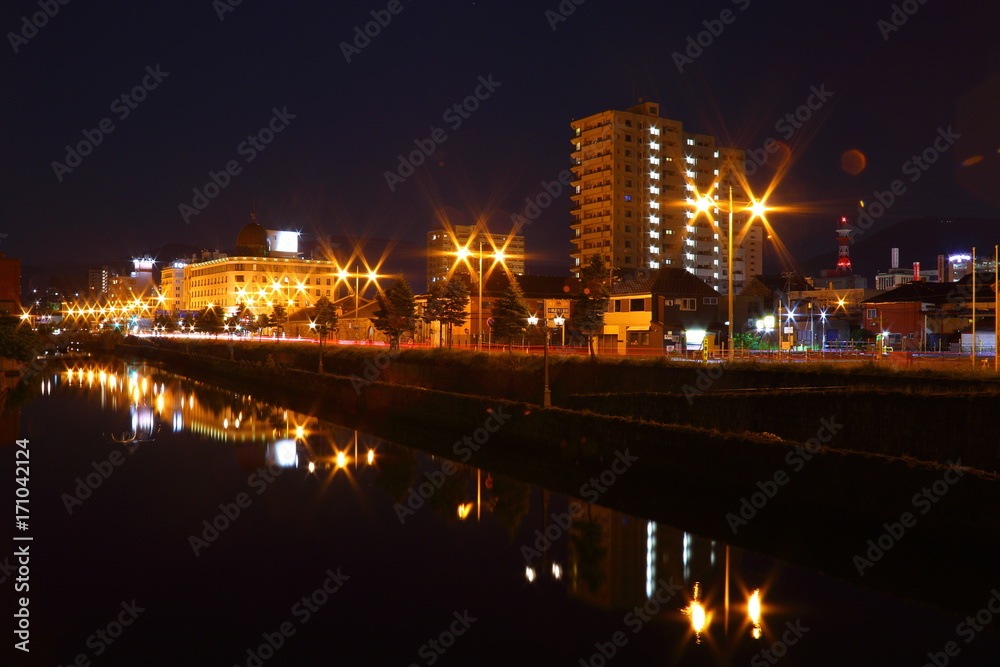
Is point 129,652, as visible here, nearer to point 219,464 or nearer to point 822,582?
point 822,582

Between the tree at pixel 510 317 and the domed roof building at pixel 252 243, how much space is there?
118m

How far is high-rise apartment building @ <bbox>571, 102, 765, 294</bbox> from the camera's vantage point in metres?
102

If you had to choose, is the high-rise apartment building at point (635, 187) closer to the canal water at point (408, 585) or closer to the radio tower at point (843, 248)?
the radio tower at point (843, 248)

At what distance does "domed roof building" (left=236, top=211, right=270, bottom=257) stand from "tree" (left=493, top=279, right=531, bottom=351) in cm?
11816

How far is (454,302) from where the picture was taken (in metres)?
56.6

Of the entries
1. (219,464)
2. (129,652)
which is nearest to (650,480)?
(129,652)

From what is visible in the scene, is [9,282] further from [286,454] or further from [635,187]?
[635,187]

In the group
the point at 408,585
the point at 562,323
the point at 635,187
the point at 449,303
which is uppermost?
the point at 635,187

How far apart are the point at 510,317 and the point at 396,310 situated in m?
10.5

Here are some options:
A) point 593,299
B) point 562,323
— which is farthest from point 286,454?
point 562,323

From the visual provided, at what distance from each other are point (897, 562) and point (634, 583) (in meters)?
5.99

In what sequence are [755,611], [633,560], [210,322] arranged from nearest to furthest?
[755,611], [633,560], [210,322]

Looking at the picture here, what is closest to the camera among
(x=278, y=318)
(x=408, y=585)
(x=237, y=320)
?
(x=408, y=585)

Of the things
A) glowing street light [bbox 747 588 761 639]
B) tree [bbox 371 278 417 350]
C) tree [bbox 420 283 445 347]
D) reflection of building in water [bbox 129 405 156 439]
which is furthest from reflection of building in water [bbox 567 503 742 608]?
tree [bbox 420 283 445 347]
